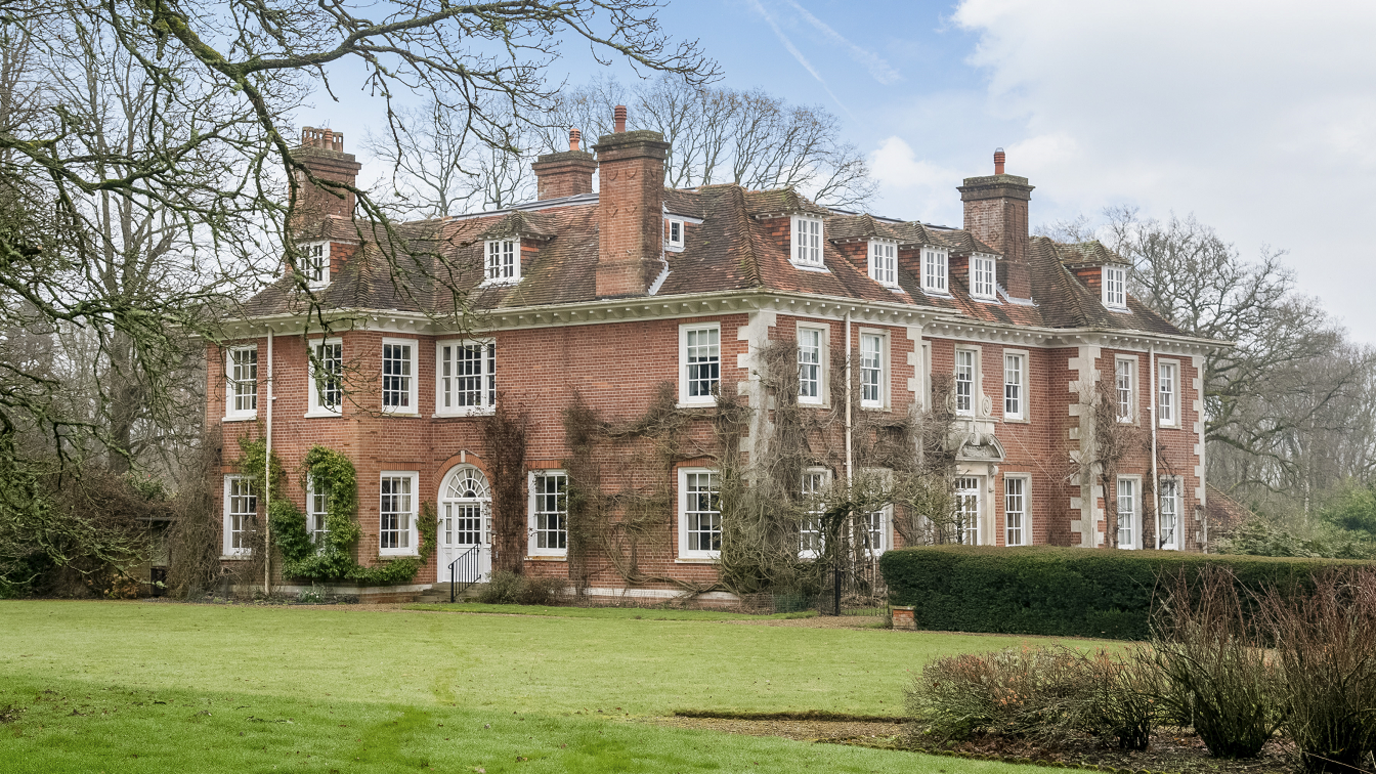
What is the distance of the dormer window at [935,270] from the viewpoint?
31.9m

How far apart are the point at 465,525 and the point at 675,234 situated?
7252 millimetres

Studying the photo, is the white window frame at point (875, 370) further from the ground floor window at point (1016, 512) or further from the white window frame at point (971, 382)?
the ground floor window at point (1016, 512)

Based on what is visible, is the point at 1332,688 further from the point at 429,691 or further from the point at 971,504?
the point at 971,504

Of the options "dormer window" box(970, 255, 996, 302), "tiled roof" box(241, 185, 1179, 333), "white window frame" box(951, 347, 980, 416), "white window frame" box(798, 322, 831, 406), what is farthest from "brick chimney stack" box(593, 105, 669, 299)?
"dormer window" box(970, 255, 996, 302)

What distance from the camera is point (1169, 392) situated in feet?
116

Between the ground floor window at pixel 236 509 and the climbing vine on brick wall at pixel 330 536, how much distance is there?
3.97 feet

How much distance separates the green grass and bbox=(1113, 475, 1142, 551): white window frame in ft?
36.5

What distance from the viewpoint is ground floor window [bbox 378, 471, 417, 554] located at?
2934cm

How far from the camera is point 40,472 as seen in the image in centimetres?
1255

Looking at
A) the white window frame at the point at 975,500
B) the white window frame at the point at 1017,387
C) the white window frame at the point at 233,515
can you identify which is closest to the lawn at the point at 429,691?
the white window frame at the point at 233,515

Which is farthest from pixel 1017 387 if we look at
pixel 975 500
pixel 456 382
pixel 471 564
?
pixel 471 564

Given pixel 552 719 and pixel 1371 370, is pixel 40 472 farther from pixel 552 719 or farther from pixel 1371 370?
pixel 1371 370

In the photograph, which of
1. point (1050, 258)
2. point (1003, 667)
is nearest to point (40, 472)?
point (1003, 667)

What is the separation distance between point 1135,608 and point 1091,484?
521 inches
